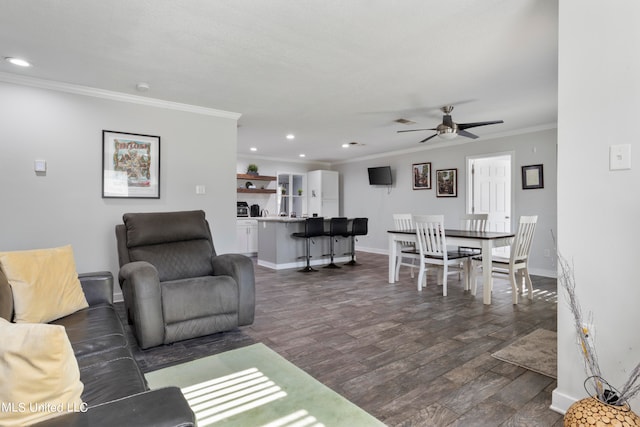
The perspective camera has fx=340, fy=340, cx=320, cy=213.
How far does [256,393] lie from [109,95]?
3.59 meters

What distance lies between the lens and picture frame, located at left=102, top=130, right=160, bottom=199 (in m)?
3.84

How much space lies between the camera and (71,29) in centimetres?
247

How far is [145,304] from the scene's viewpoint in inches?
95.3

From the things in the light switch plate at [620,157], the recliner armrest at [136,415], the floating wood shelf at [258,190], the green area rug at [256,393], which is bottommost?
the green area rug at [256,393]

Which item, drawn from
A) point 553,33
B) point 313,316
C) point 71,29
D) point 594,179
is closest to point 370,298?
point 313,316

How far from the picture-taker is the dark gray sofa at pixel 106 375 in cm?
80

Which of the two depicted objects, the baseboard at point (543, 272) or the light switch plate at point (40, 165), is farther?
the baseboard at point (543, 272)

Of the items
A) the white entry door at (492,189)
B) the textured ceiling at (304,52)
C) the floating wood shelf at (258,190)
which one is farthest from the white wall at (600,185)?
the floating wood shelf at (258,190)

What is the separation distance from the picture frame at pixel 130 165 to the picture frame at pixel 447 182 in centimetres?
517

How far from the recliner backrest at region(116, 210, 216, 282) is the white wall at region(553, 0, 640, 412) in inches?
110

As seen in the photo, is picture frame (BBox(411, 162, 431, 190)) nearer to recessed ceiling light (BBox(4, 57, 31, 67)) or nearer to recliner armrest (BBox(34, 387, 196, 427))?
recessed ceiling light (BBox(4, 57, 31, 67))

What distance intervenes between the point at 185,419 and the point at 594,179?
1.98 metres

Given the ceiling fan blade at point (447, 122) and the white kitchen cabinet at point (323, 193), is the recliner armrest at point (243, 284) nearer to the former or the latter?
the ceiling fan blade at point (447, 122)

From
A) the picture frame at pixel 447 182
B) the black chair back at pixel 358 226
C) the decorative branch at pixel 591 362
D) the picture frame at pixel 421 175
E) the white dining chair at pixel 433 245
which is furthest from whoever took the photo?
the picture frame at pixel 421 175
